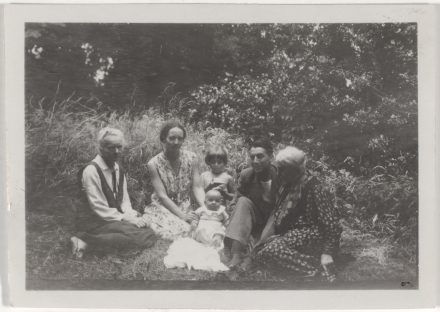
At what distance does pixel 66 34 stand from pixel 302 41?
6.96 ft

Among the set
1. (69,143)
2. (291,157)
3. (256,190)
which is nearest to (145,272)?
(256,190)

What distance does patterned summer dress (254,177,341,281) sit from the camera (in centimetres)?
468

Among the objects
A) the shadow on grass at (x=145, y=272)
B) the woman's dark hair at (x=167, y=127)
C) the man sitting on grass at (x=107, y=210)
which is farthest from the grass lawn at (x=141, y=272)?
the woman's dark hair at (x=167, y=127)

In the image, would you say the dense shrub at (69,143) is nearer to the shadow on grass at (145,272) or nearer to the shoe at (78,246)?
the shadow on grass at (145,272)

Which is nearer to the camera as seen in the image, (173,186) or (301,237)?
(301,237)

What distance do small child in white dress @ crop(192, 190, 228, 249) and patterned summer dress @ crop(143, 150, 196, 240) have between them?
100mm

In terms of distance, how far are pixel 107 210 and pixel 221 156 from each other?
1130 millimetres

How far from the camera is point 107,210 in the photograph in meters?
4.70

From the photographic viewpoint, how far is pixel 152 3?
4695mm

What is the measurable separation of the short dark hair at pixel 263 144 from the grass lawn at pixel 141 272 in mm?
1069

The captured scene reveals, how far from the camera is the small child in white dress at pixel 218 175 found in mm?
4758

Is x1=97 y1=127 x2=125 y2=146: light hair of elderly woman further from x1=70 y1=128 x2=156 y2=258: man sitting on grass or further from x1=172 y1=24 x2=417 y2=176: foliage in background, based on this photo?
x1=172 y1=24 x2=417 y2=176: foliage in background

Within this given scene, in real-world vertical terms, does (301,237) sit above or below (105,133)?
below

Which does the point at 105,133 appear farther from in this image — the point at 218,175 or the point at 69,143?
the point at 218,175
